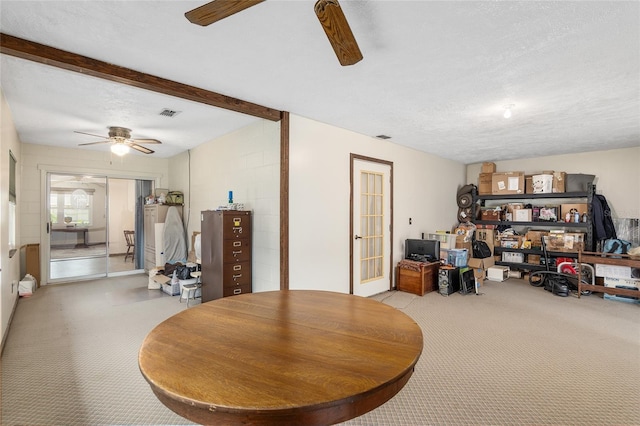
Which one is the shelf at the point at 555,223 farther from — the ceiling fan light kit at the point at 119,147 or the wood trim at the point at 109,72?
the ceiling fan light kit at the point at 119,147

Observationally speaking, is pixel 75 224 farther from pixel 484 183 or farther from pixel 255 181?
pixel 484 183

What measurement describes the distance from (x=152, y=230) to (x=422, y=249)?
510cm

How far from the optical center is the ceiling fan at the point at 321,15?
1.34 metres

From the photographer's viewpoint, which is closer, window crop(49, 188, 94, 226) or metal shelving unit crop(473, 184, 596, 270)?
metal shelving unit crop(473, 184, 596, 270)

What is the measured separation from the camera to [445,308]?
4.20m

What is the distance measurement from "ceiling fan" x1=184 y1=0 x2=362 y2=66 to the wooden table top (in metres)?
1.39

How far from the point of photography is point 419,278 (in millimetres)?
4844

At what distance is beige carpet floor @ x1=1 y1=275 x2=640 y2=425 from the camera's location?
6.59 feet

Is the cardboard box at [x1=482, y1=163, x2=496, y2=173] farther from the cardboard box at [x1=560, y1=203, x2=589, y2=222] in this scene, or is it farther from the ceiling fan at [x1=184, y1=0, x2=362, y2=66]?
the ceiling fan at [x1=184, y1=0, x2=362, y2=66]

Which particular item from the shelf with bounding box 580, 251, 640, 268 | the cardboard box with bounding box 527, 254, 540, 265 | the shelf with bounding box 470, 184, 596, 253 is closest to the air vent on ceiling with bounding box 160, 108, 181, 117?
the shelf with bounding box 470, 184, 596, 253

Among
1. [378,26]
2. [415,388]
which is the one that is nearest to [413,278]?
[415,388]

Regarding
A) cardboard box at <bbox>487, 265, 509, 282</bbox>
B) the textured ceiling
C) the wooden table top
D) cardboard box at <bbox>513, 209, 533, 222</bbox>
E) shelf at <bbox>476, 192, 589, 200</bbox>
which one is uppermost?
the textured ceiling

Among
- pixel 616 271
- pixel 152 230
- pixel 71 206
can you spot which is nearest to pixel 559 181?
pixel 616 271

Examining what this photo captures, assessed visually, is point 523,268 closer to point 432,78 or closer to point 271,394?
point 432,78
